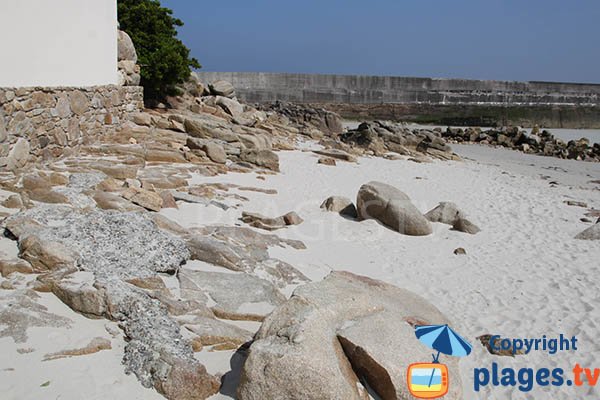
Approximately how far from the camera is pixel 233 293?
5.21 meters

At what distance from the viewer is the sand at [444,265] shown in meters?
3.68

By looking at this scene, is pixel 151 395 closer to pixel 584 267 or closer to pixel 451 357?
pixel 451 357

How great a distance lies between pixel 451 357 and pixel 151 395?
2261 mm

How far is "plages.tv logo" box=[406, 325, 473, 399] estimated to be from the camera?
147 inches

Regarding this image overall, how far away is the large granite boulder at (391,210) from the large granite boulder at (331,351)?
483 cm

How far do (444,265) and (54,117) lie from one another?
675 centimetres

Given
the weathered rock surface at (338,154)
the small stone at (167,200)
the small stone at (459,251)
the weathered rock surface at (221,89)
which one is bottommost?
the small stone at (459,251)

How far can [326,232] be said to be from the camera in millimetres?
8867

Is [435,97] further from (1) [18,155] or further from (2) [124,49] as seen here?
(1) [18,155]

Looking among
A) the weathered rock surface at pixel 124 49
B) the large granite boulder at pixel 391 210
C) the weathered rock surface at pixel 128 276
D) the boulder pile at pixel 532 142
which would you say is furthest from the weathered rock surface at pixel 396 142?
the weathered rock surface at pixel 128 276

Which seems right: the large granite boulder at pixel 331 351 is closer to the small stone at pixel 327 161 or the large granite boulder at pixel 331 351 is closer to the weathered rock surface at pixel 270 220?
the weathered rock surface at pixel 270 220

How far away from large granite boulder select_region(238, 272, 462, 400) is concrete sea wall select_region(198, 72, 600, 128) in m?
27.8

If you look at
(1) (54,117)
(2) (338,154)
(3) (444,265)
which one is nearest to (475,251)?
(3) (444,265)

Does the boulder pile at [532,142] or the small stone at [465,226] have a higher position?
the boulder pile at [532,142]
